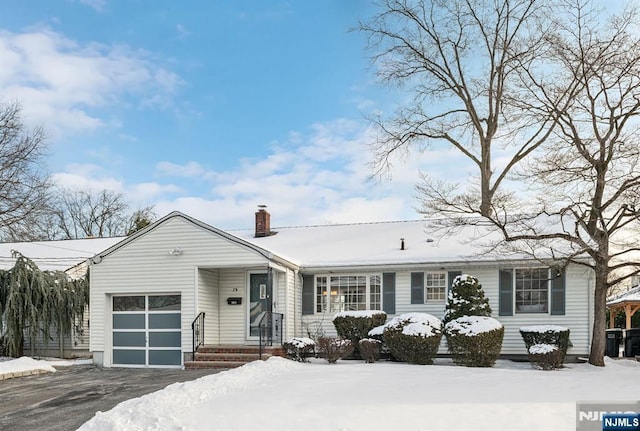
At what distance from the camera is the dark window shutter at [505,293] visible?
1595cm

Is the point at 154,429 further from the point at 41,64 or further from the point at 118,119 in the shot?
the point at 118,119

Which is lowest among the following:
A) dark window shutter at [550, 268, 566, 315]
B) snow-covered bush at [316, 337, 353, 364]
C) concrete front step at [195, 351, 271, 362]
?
concrete front step at [195, 351, 271, 362]

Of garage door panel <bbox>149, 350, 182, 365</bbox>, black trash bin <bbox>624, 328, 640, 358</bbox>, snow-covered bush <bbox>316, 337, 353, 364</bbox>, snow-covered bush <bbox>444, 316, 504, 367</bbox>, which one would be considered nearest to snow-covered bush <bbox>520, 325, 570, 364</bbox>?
snow-covered bush <bbox>444, 316, 504, 367</bbox>

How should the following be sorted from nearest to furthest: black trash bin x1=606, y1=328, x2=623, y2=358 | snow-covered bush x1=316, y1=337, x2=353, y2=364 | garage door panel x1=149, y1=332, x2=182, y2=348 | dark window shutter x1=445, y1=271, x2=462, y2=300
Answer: snow-covered bush x1=316, y1=337, x2=353, y2=364
garage door panel x1=149, y1=332, x2=182, y2=348
dark window shutter x1=445, y1=271, x2=462, y2=300
black trash bin x1=606, y1=328, x2=623, y2=358

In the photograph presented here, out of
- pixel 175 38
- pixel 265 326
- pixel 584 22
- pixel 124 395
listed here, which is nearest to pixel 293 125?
pixel 175 38

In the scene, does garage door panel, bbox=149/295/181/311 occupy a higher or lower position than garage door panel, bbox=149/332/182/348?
higher

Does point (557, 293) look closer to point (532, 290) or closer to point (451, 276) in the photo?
point (532, 290)

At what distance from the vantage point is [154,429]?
7.34 meters

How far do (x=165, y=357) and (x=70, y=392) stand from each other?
4.99 meters

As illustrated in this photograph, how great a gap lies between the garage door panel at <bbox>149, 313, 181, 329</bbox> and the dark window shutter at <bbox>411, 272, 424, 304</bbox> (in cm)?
683

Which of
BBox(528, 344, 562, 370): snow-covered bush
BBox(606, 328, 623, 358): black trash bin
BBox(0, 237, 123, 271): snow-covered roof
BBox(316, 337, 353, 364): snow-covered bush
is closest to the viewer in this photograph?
BBox(528, 344, 562, 370): snow-covered bush

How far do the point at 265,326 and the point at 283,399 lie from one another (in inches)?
275

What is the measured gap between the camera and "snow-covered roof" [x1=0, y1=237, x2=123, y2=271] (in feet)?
71.1

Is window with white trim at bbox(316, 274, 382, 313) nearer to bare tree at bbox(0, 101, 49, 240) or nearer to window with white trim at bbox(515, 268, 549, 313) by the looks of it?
window with white trim at bbox(515, 268, 549, 313)
